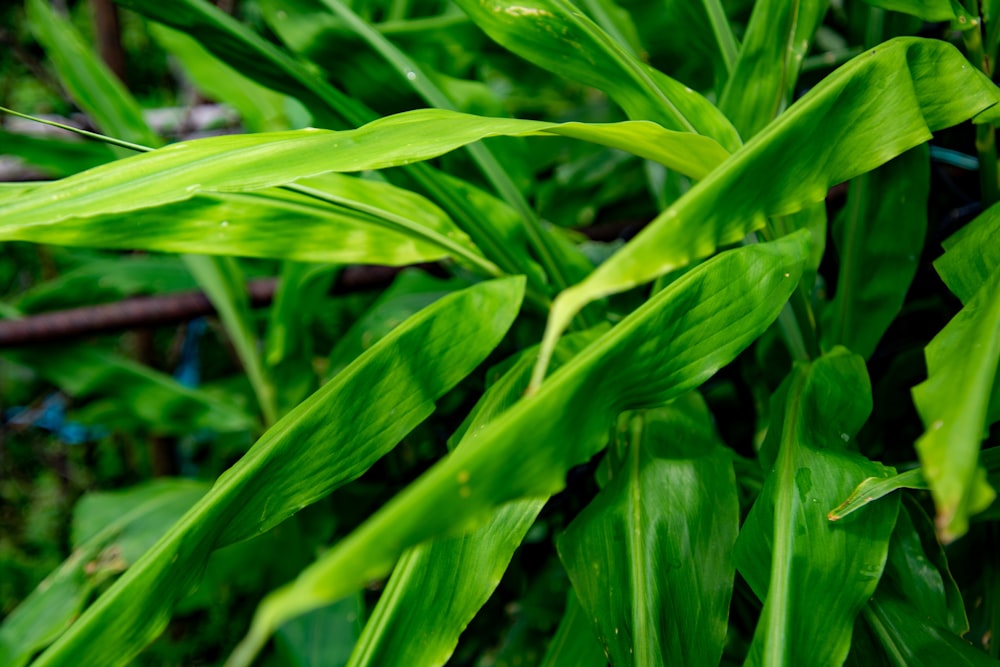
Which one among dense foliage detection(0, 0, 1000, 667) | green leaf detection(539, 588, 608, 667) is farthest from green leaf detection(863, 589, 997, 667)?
green leaf detection(539, 588, 608, 667)

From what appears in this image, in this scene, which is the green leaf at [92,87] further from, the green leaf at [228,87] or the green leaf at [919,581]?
the green leaf at [919,581]

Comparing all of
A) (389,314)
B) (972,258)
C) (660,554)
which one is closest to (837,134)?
(972,258)

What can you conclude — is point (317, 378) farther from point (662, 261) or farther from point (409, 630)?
point (662, 261)

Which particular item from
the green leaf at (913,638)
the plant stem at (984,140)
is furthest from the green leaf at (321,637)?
the plant stem at (984,140)

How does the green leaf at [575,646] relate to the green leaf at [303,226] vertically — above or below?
below

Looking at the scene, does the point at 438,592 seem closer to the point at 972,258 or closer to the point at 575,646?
the point at 575,646

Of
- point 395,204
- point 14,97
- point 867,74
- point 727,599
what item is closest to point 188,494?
point 395,204

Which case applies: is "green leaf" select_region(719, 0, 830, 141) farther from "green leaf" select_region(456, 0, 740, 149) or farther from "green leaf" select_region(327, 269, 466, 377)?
"green leaf" select_region(327, 269, 466, 377)
